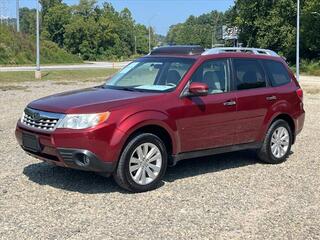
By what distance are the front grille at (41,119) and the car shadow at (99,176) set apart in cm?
82

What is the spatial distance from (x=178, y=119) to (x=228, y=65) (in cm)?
140

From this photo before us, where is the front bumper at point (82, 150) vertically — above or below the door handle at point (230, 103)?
below

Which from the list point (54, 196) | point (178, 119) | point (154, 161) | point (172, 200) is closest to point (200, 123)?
point (178, 119)

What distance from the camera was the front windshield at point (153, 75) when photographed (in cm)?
710

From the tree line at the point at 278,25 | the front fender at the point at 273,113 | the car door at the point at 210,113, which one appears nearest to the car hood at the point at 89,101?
the car door at the point at 210,113

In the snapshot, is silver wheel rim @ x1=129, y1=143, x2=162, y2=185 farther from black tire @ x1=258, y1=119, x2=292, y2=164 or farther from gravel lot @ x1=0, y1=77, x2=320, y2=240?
black tire @ x1=258, y1=119, x2=292, y2=164

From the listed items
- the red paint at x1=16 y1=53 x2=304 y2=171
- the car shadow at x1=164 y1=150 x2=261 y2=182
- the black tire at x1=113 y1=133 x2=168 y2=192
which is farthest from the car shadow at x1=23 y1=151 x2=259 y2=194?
the red paint at x1=16 y1=53 x2=304 y2=171

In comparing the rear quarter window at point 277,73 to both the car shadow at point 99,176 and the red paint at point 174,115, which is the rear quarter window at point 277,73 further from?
the car shadow at point 99,176

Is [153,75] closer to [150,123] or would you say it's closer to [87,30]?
[150,123]

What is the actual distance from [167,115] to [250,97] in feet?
5.57

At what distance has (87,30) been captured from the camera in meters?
95.0

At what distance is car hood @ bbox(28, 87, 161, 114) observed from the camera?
618 centimetres

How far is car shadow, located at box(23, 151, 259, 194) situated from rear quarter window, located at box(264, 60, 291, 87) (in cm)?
132

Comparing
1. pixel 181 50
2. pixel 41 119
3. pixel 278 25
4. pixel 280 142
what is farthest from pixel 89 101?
pixel 278 25
